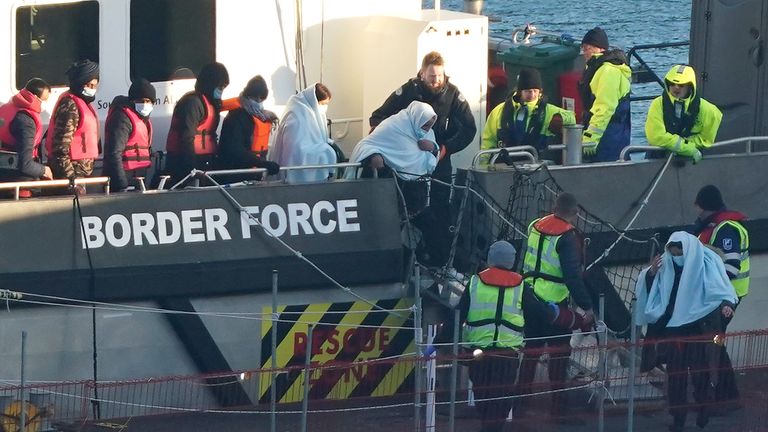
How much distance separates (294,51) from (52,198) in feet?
7.35

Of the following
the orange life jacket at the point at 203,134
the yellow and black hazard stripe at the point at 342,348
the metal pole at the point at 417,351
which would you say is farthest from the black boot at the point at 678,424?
the orange life jacket at the point at 203,134

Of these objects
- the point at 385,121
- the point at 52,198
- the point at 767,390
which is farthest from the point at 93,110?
the point at 767,390

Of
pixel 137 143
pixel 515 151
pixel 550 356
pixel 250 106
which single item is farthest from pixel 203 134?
pixel 550 356

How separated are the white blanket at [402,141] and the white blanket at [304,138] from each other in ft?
0.76

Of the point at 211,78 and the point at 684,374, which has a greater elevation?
the point at 211,78

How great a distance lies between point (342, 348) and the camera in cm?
965

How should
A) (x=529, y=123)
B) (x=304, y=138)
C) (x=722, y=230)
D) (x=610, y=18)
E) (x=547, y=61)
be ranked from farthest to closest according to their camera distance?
1. (x=610, y=18)
2. (x=547, y=61)
3. (x=529, y=123)
4. (x=304, y=138)
5. (x=722, y=230)

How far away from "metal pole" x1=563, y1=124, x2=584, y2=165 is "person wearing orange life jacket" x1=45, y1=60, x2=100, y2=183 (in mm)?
2976

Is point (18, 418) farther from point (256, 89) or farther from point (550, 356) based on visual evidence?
point (550, 356)

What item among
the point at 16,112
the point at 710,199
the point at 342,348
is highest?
the point at 16,112

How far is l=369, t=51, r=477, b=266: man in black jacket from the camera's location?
9883 mm

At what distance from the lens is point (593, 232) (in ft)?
32.7

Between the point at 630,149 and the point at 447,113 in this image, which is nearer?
the point at 630,149

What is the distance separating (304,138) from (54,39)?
1629 millimetres
